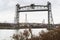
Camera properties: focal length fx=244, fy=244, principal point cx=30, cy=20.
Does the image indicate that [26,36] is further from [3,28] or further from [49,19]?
[49,19]

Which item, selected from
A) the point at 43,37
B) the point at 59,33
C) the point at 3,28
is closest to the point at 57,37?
the point at 59,33

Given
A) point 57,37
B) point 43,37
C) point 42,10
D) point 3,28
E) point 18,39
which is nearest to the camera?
point 57,37

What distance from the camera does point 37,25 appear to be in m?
51.0

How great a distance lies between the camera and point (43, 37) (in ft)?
50.1

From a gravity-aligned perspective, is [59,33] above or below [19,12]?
below

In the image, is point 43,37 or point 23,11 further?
point 23,11

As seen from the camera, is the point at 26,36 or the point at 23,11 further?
the point at 23,11

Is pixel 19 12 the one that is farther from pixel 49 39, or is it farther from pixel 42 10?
pixel 49 39

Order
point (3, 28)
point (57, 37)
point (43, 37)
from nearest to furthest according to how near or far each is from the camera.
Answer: point (57, 37) < point (43, 37) < point (3, 28)

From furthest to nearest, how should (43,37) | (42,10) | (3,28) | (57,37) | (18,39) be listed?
(42,10), (3,28), (18,39), (43,37), (57,37)

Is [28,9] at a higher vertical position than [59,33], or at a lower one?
higher

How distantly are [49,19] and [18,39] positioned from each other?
114 feet

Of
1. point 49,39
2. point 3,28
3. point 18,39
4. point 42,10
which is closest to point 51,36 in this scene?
point 49,39

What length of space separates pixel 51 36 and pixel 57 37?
48 cm
